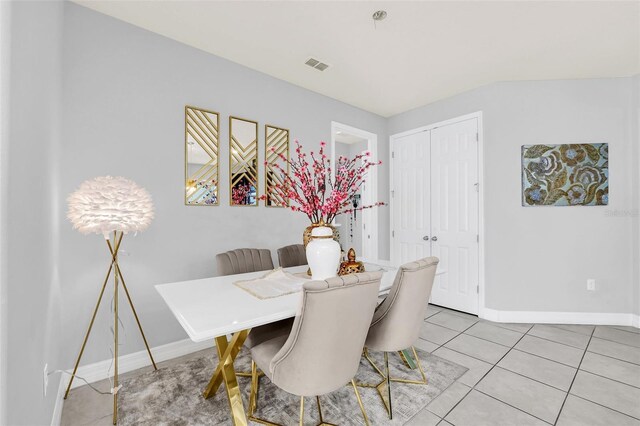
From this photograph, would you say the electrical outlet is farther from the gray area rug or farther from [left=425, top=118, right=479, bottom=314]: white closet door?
[left=425, top=118, right=479, bottom=314]: white closet door

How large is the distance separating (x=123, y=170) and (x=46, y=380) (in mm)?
1491

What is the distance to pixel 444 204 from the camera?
382cm

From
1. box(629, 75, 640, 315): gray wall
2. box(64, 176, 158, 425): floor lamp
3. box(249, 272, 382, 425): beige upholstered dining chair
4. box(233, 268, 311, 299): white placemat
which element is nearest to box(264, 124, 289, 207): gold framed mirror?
box(233, 268, 311, 299): white placemat

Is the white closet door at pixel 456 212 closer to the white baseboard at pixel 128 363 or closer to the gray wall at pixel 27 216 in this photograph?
the white baseboard at pixel 128 363

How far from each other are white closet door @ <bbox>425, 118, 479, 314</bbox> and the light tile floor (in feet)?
2.07

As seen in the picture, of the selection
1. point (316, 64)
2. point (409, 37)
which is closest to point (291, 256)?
point (316, 64)

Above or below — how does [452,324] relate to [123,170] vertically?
below

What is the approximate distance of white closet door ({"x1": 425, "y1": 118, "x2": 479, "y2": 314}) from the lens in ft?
11.6

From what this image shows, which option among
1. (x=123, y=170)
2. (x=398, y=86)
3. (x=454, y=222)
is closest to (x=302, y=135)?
(x=398, y=86)

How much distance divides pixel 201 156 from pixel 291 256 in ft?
4.21

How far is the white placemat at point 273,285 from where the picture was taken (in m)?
1.66

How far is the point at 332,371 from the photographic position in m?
1.32

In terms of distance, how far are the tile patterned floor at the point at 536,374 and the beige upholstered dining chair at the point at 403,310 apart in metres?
0.49

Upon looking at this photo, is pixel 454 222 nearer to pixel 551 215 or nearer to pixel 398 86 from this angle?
pixel 551 215
